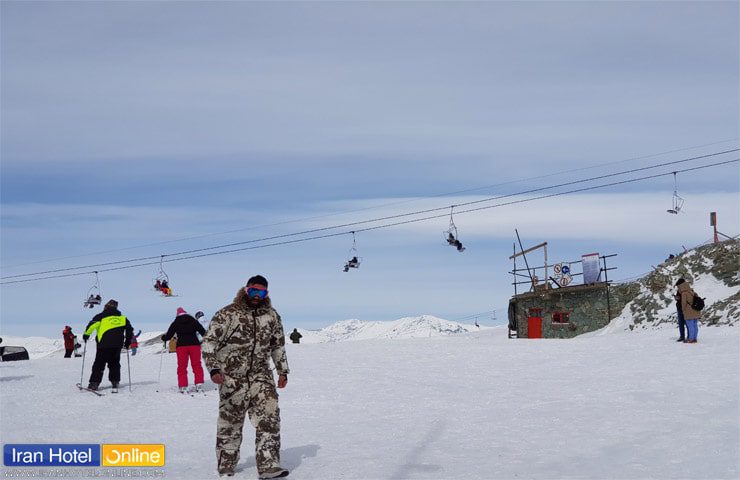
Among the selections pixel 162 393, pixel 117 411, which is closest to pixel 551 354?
pixel 162 393

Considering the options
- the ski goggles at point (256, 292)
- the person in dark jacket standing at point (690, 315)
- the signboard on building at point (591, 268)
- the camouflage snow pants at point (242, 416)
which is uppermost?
the signboard on building at point (591, 268)

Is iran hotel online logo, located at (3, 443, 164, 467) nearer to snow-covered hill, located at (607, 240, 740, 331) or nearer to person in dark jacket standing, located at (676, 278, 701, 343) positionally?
person in dark jacket standing, located at (676, 278, 701, 343)

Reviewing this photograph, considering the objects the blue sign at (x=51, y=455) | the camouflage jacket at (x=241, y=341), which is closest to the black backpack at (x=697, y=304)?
the camouflage jacket at (x=241, y=341)

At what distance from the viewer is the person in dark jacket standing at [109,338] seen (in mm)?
15992

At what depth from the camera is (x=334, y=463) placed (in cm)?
890

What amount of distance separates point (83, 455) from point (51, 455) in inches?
15.0

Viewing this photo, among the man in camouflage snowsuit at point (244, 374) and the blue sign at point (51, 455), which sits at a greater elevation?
the man in camouflage snowsuit at point (244, 374)

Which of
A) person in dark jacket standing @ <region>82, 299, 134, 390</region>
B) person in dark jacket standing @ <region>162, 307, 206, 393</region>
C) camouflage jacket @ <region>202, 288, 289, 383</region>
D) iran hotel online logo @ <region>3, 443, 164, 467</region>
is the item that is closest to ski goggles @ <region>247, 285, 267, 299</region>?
camouflage jacket @ <region>202, 288, 289, 383</region>

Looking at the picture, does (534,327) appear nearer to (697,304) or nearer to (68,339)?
(697,304)

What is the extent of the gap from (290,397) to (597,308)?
22.5m

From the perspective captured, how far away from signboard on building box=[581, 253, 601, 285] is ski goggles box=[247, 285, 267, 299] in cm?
2791

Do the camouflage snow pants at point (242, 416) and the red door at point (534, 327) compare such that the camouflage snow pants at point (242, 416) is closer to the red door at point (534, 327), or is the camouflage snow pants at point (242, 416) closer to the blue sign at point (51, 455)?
the blue sign at point (51, 455)

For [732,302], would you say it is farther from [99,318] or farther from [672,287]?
[99,318]

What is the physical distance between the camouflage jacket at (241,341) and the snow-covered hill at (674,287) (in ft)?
73.0
